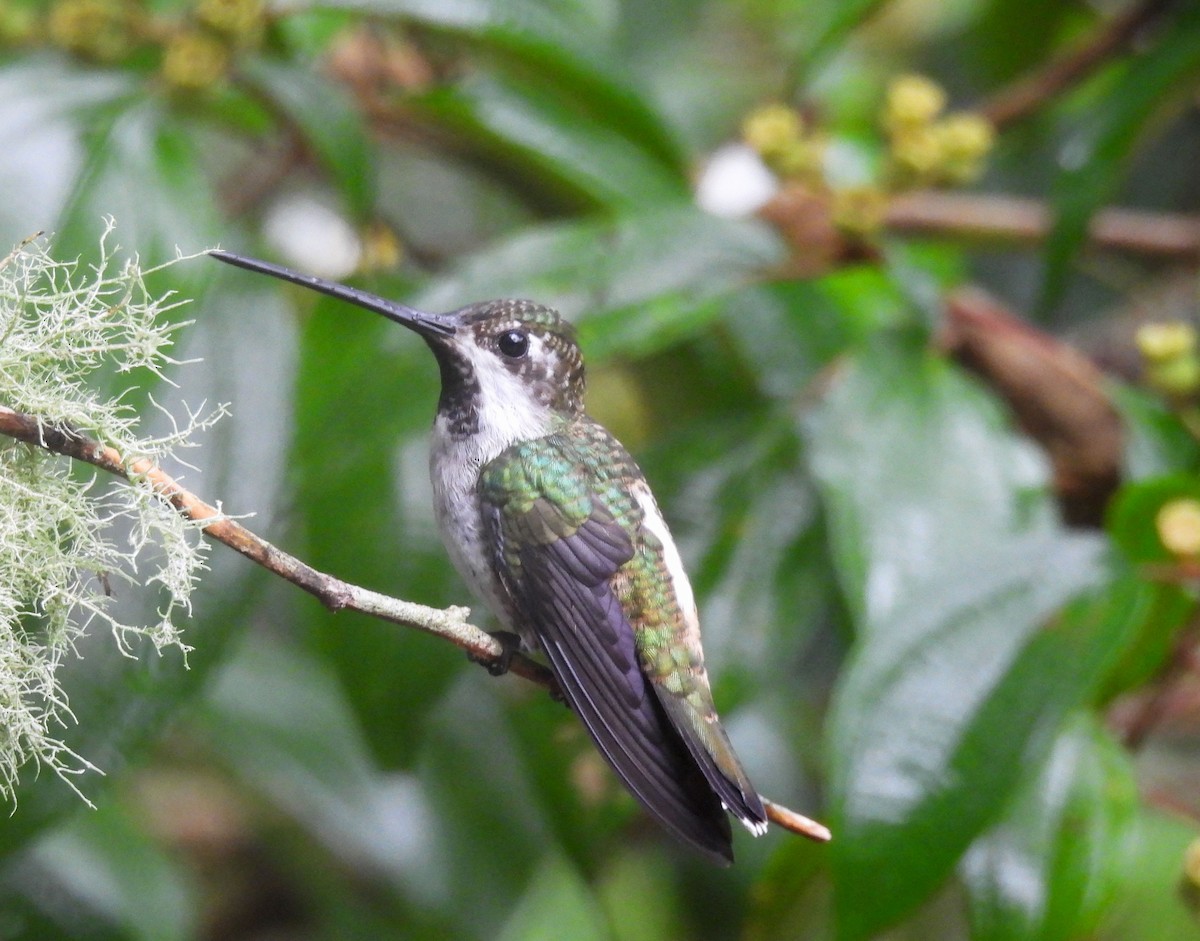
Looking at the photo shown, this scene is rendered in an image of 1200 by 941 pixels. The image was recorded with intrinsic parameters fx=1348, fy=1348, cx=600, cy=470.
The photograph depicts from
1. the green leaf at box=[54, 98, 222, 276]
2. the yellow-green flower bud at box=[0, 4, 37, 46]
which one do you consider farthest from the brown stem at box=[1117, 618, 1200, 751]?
the yellow-green flower bud at box=[0, 4, 37, 46]

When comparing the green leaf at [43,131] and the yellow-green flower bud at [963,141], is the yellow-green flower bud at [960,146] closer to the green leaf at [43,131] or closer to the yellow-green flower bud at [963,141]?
the yellow-green flower bud at [963,141]

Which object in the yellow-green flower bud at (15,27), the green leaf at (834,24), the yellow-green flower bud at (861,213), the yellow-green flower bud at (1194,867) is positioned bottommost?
the yellow-green flower bud at (1194,867)

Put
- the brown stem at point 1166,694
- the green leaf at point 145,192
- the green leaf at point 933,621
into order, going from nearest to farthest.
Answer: the green leaf at point 933,621
the green leaf at point 145,192
the brown stem at point 1166,694

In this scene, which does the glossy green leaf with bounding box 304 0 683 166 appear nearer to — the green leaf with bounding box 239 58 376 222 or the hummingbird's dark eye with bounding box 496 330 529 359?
the green leaf with bounding box 239 58 376 222

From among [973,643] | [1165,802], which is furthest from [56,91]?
[1165,802]

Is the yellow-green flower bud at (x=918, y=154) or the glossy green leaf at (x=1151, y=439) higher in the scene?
the yellow-green flower bud at (x=918, y=154)

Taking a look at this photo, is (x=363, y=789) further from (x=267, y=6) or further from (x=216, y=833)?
(x=267, y=6)

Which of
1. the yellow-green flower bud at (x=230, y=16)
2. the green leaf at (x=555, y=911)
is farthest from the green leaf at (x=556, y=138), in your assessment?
the green leaf at (x=555, y=911)
